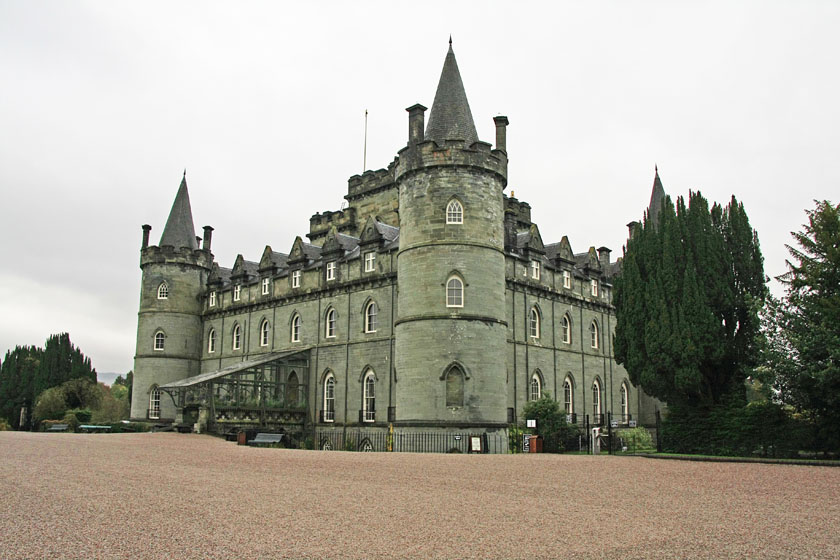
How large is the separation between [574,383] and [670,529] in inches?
1140

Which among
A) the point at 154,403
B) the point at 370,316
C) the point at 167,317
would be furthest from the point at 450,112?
the point at 154,403

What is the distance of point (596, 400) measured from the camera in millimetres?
40438

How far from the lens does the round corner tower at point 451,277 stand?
29.0 meters

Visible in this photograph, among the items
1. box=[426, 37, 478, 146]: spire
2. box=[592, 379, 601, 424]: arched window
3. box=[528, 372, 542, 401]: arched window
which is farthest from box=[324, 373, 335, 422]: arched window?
box=[592, 379, 601, 424]: arched window

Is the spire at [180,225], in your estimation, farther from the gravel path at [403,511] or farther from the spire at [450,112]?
the gravel path at [403,511]

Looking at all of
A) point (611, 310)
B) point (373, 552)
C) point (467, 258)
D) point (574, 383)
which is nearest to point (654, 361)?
point (467, 258)

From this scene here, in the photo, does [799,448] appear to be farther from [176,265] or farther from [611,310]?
[176,265]

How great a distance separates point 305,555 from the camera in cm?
840

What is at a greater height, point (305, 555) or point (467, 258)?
point (467, 258)

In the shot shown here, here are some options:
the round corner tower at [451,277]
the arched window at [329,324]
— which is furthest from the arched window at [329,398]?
the round corner tower at [451,277]

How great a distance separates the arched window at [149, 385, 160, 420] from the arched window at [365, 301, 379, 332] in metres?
18.0

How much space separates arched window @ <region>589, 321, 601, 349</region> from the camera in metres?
41.1

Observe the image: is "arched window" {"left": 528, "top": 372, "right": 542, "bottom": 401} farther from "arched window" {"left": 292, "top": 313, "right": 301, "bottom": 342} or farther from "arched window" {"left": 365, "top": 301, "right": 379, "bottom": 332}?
"arched window" {"left": 292, "top": 313, "right": 301, "bottom": 342}

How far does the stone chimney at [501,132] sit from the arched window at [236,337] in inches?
799
